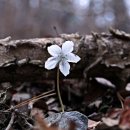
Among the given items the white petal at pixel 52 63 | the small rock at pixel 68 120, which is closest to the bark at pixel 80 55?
the white petal at pixel 52 63

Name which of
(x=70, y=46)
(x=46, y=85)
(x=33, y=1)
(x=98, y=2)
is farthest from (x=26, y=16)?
(x=70, y=46)

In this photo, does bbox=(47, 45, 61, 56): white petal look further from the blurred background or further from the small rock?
the blurred background

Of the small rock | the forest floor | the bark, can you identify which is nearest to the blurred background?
the forest floor

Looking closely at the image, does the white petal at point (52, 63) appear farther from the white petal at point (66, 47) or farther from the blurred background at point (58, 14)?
the blurred background at point (58, 14)

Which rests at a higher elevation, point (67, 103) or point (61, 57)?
point (61, 57)

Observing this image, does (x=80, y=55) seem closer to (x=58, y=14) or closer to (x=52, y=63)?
(x=52, y=63)

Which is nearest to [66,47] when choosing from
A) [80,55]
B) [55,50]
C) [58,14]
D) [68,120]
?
[55,50]

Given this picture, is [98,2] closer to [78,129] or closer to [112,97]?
[112,97]
